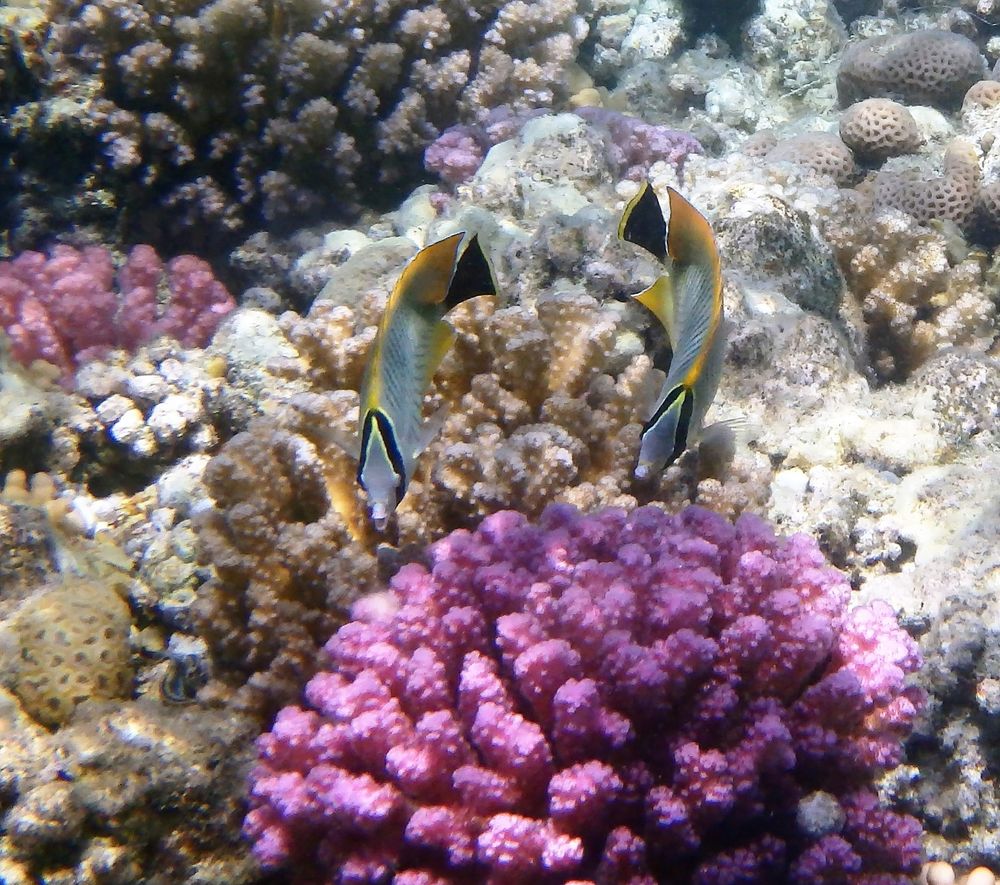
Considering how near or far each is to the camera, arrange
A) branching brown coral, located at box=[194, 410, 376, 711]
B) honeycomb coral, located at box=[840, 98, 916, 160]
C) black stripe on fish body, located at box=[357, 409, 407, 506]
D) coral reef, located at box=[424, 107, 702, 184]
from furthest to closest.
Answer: honeycomb coral, located at box=[840, 98, 916, 160] < coral reef, located at box=[424, 107, 702, 184] < branching brown coral, located at box=[194, 410, 376, 711] < black stripe on fish body, located at box=[357, 409, 407, 506]

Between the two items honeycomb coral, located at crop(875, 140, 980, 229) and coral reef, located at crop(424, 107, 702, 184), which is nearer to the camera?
honeycomb coral, located at crop(875, 140, 980, 229)

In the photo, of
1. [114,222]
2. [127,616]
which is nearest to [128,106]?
[114,222]

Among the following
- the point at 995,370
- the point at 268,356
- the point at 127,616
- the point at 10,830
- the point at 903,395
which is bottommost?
the point at 127,616

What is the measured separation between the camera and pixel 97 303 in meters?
4.80

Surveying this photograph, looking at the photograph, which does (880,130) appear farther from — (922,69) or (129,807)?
(129,807)

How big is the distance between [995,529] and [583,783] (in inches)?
64.2

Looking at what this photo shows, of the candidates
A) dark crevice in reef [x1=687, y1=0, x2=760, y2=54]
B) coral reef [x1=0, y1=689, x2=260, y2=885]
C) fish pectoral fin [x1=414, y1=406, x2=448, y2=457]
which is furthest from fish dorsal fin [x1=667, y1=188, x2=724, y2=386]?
dark crevice in reef [x1=687, y1=0, x2=760, y2=54]

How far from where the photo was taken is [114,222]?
5234 millimetres

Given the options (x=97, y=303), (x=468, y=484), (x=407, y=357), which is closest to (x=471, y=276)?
(x=407, y=357)

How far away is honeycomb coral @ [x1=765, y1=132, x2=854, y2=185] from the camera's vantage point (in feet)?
16.7

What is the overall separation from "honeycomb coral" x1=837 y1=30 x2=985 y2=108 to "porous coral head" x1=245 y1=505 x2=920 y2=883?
5.27 m

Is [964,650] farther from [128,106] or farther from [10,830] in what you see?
[128,106]

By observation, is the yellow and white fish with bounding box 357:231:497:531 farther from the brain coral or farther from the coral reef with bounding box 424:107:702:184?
the brain coral

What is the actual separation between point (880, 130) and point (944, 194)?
76cm
